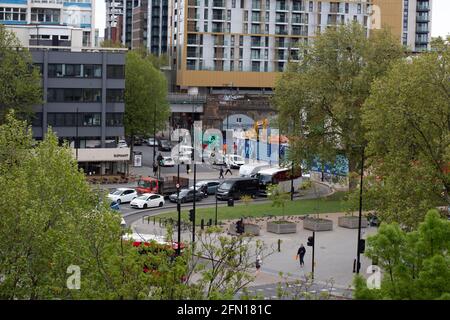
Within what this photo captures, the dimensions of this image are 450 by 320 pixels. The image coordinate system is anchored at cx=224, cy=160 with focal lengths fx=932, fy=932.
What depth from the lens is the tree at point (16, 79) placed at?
70.4 metres

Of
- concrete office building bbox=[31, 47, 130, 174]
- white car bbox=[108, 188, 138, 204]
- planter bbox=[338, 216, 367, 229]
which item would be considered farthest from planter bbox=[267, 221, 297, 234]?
concrete office building bbox=[31, 47, 130, 174]

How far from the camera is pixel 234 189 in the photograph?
6334 centimetres

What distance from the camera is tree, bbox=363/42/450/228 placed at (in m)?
40.0

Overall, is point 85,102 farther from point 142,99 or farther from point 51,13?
point 51,13

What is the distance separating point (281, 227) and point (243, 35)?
7211 centimetres

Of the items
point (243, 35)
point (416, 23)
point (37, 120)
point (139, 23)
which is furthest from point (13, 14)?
point (416, 23)

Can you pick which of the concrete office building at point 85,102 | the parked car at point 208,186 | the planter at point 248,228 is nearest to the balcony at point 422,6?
the concrete office building at point 85,102

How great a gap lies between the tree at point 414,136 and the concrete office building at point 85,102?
35757 millimetres

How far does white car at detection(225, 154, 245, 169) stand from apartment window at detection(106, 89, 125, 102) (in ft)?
40.1

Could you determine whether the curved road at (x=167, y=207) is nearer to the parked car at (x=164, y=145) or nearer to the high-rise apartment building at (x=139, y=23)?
the parked car at (x=164, y=145)
